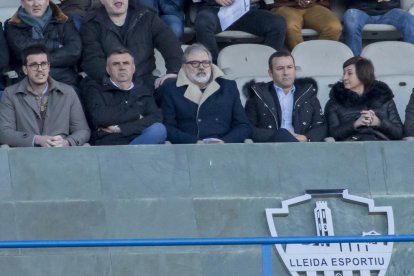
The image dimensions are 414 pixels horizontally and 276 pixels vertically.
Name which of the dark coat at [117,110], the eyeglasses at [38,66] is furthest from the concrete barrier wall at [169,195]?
the eyeglasses at [38,66]

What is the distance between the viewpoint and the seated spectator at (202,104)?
11023mm

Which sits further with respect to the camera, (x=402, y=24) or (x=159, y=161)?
(x=402, y=24)

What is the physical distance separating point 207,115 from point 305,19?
6.68ft

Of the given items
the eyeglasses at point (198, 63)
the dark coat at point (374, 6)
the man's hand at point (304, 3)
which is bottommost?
the eyeglasses at point (198, 63)

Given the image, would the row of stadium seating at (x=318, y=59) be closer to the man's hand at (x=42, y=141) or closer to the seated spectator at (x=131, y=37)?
the seated spectator at (x=131, y=37)

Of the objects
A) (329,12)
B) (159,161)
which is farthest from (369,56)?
(159,161)

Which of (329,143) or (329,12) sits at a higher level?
(329,12)

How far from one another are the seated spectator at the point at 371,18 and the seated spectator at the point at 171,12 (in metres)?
1.34

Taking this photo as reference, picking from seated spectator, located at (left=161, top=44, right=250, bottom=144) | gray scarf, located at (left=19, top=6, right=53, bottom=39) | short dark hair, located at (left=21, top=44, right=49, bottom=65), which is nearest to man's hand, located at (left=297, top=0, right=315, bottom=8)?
seated spectator, located at (left=161, top=44, right=250, bottom=144)

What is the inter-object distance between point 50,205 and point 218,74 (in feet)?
5.07

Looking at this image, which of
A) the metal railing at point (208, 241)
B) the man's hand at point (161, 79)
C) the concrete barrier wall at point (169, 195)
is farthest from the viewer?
the man's hand at point (161, 79)

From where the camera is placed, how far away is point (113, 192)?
34.6 ft

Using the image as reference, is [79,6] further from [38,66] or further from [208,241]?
[208,241]

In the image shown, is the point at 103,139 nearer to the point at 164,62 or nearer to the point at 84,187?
the point at 84,187
